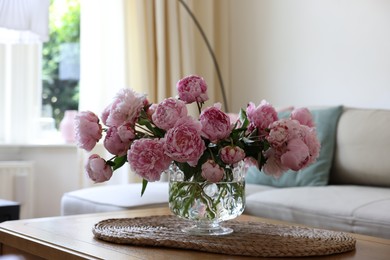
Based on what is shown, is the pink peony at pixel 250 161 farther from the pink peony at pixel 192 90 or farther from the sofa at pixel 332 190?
the sofa at pixel 332 190

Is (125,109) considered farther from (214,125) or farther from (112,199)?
(112,199)

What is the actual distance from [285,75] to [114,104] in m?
2.52

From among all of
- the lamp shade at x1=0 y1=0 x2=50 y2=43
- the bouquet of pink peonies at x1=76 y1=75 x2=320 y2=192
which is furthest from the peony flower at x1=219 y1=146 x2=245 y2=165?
the lamp shade at x1=0 y1=0 x2=50 y2=43

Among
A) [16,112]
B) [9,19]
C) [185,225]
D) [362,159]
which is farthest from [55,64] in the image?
[185,225]

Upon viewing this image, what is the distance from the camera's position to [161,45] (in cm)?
406

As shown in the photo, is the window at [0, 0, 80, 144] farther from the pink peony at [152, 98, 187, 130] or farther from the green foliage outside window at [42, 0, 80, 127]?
the pink peony at [152, 98, 187, 130]

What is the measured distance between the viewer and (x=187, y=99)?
5.67 feet

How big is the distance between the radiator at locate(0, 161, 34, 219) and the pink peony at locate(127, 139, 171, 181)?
2.41 m

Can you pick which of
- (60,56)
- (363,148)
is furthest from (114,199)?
(60,56)

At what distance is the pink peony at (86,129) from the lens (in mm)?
1706

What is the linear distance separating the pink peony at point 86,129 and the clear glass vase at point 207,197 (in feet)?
0.70

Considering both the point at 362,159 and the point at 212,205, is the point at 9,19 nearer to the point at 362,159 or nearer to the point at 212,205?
the point at 212,205

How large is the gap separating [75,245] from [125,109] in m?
0.36

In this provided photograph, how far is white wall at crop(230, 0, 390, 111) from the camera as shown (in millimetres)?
3613
